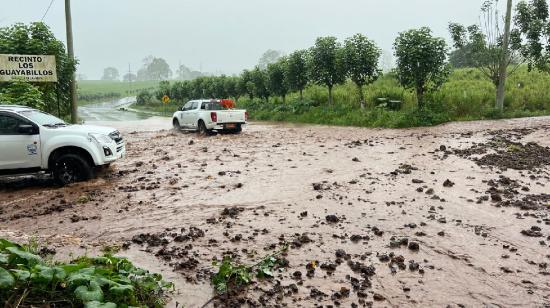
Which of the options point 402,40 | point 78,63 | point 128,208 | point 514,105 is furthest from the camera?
point 514,105

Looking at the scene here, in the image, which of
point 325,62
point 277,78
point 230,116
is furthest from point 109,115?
point 230,116

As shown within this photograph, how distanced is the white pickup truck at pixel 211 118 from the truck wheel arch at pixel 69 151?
32.0ft

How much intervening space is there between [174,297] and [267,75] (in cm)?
2873

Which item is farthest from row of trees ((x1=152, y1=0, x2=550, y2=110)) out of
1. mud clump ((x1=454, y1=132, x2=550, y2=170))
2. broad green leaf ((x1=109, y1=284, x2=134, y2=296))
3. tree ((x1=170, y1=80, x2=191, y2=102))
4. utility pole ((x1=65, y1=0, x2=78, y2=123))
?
tree ((x1=170, y1=80, x2=191, y2=102))

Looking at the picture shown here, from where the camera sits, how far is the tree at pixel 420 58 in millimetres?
18625

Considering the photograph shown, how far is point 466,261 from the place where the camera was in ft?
16.3

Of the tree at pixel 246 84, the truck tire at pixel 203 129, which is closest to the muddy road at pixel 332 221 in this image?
the truck tire at pixel 203 129

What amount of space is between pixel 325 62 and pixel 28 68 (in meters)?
16.3

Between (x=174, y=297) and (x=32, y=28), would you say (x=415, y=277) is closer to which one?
(x=174, y=297)

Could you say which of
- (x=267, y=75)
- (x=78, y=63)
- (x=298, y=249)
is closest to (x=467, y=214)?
(x=298, y=249)

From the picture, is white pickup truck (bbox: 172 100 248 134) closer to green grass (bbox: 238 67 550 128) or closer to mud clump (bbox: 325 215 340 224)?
green grass (bbox: 238 67 550 128)

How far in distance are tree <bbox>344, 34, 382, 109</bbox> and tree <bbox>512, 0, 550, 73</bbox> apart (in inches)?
254

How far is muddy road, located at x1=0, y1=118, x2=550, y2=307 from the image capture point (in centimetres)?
439

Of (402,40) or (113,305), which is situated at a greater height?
(402,40)
